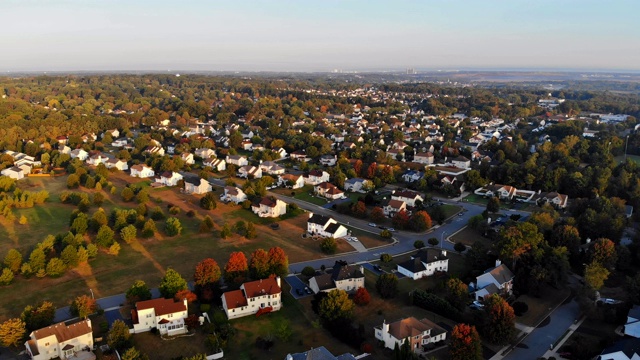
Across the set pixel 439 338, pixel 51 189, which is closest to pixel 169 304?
pixel 439 338

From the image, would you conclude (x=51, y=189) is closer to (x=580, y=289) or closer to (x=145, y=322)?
(x=145, y=322)

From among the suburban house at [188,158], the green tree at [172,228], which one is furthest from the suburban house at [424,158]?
the green tree at [172,228]

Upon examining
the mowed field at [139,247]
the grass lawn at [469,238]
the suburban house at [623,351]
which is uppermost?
the suburban house at [623,351]

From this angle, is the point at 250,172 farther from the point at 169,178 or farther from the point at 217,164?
the point at 169,178

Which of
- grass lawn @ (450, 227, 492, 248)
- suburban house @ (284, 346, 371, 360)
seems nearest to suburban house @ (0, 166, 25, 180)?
suburban house @ (284, 346, 371, 360)

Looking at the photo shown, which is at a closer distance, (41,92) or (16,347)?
(16,347)

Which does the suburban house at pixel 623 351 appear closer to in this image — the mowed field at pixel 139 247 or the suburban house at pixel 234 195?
the mowed field at pixel 139 247
